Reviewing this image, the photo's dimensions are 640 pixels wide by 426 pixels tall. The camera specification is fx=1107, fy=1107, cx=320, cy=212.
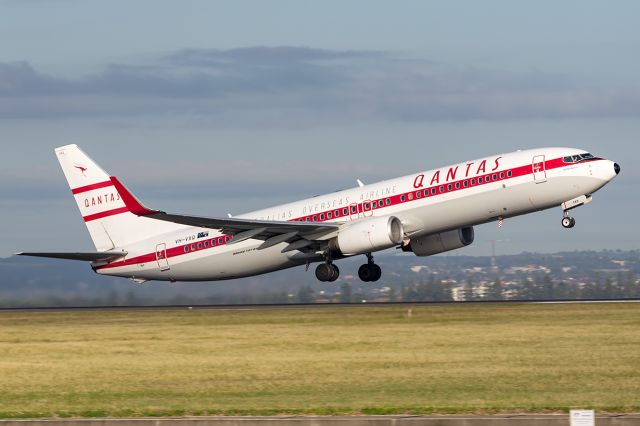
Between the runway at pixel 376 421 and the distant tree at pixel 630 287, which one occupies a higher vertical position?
the distant tree at pixel 630 287

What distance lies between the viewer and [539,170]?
44.7 meters

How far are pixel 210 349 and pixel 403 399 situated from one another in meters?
11.3

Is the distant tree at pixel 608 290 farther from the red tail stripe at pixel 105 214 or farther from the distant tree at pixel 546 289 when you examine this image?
the red tail stripe at pixel 105 214

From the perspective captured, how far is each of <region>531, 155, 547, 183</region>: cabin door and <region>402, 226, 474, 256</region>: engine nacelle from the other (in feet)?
20.9

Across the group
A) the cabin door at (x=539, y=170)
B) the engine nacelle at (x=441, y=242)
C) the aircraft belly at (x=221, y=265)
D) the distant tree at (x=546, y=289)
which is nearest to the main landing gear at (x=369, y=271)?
the engine nacelle at (x=441, y=242)

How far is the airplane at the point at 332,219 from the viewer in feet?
147

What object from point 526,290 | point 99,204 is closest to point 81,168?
point 99,204

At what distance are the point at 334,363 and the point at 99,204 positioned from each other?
30.6m

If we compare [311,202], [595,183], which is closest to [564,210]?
[595,183]

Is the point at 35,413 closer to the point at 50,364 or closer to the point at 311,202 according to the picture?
the point at 50,364

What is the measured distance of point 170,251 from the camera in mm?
53562

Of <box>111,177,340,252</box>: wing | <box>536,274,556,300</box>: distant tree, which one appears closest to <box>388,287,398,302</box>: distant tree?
<box>536,274,556,300</box>: distant tree

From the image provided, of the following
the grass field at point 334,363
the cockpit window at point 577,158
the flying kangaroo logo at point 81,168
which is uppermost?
the flying kangaroo logo at point 81,168

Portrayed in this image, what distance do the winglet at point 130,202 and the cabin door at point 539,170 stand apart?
15.2m
